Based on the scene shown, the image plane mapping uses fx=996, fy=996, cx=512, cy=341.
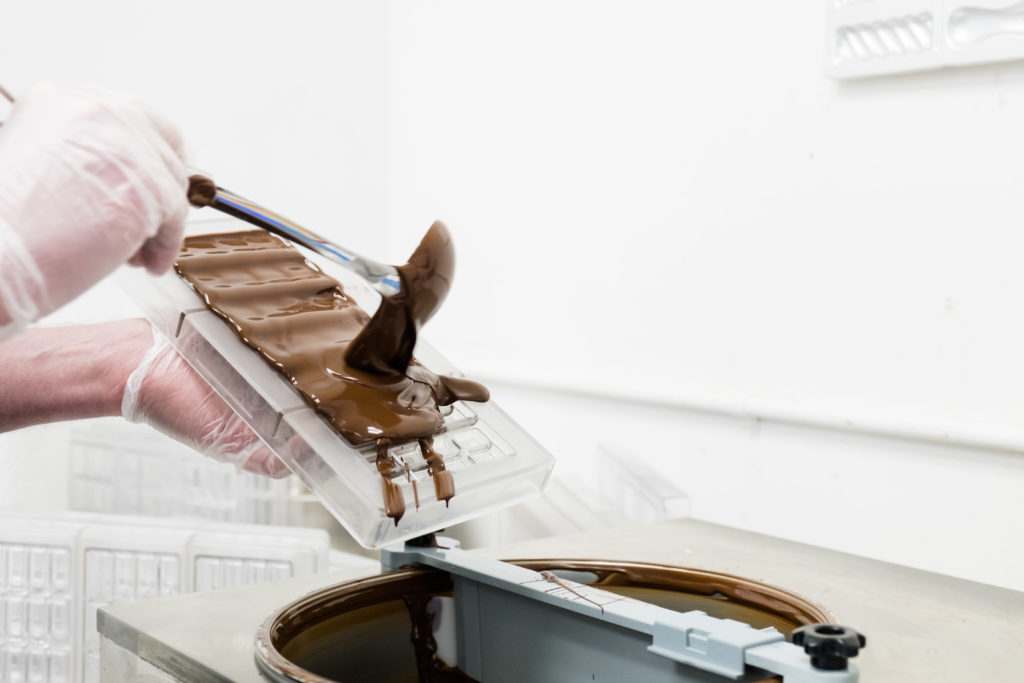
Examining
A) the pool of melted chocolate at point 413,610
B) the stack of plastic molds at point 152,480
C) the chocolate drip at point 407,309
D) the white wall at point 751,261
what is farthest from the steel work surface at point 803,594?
the stack of plastic molds at point 152,480

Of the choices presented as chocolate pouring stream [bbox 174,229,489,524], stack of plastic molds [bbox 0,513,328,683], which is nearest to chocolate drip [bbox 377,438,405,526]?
chocolate pouring stream [bbox 174,229,489,524]

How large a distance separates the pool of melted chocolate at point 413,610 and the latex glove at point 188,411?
18 cm

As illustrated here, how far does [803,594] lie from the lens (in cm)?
107

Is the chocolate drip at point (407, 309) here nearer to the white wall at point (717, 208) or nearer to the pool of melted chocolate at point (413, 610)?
the pool of melted chocolate at point (413, 610)

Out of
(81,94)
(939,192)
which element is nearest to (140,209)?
(81,94)

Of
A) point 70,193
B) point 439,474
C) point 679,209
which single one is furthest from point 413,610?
point 679,209

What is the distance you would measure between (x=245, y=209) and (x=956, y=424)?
1218 millimetres

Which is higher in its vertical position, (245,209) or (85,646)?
(245,209)

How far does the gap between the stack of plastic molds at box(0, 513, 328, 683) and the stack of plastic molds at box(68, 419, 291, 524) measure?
1.12ft

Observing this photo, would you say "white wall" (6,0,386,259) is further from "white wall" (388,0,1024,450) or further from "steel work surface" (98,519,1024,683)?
"steel work surface" (98,519,1024,683)

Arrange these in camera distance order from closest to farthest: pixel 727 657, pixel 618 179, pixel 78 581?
pixel 727 657, pixel 78 581, pixel 618 179

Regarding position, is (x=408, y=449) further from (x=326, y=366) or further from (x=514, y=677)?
(x=514, y=677)

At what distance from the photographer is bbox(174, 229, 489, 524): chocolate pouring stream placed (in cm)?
97

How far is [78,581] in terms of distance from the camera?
A: 175 centimetres
